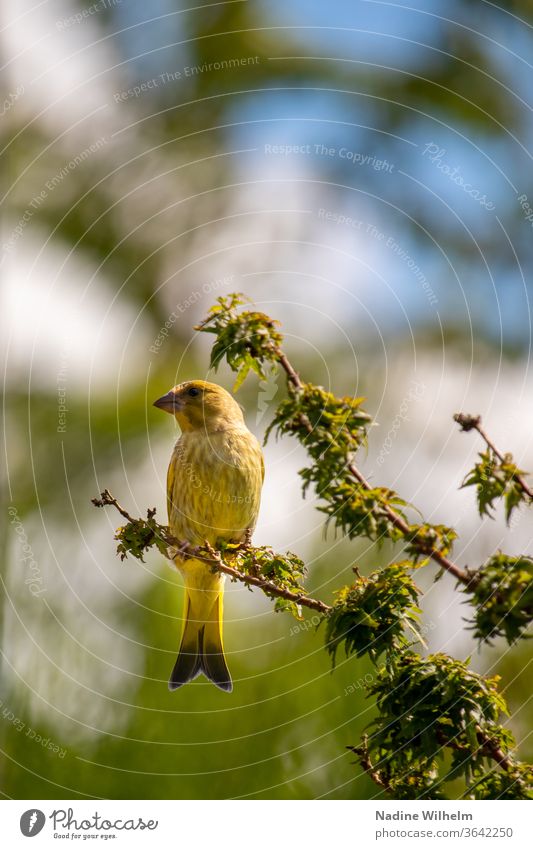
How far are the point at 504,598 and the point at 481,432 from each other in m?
0.40

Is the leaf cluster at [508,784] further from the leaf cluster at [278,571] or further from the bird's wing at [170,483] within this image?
the bird's wing at [170,483]

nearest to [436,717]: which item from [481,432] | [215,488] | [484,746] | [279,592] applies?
[484,746]

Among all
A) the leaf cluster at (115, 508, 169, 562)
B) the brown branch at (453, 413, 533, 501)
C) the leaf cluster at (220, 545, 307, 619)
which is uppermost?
the leaf cluster at (115, 508, 169, 562)

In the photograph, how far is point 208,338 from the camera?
5078 mm

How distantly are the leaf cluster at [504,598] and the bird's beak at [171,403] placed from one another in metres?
2.99

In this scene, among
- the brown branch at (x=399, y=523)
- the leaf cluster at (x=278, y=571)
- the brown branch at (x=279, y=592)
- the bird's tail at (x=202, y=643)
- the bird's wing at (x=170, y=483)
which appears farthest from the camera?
the bird's wing at (x=170, y=483)

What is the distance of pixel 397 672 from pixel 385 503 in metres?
0.47

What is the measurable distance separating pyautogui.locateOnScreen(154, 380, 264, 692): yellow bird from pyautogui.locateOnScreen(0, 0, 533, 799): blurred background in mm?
136

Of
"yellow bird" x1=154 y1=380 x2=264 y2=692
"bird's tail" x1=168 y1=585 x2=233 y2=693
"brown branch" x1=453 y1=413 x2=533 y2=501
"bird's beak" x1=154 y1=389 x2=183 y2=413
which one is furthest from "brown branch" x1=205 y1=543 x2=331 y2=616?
"bird's beak" x1=154 y1=389 x2=183 y2=413

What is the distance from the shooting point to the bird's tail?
4.29 m

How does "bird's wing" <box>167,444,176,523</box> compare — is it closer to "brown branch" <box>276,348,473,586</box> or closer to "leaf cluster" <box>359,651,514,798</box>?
"brown branch" <box>276,348,473,586</box>

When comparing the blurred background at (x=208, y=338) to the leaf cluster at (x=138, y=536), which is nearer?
the leaf cluster at (x=138, y=536)

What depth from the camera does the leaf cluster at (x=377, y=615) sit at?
245 cm

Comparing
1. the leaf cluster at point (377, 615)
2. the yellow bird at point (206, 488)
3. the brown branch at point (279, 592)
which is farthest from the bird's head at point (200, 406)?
the leaf cluster at point (377, 615)
